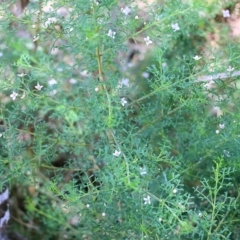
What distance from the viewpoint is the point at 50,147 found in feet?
4.56

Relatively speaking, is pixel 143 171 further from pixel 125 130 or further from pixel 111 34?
pixel 111 34

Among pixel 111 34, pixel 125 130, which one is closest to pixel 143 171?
pixel 125 130

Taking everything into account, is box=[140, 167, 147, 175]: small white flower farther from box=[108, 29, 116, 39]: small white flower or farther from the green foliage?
box=[108, 29, 116, 39]: small white flower

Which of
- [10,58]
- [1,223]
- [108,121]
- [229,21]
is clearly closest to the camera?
[108,121]

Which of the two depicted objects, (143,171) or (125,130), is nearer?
(143,171)

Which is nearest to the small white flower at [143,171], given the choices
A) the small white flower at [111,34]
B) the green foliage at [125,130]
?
the green foliage at [125,130]

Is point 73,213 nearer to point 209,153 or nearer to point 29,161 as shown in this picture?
point 29,161

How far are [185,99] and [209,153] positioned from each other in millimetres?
155

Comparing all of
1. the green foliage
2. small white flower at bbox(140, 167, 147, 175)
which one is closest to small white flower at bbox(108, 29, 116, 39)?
the green foliage

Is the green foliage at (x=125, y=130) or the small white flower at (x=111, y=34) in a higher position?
the small white flower at (x=111, y=34)

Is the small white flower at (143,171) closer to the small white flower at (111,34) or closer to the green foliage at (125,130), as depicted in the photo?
the green foliage at (125,130)

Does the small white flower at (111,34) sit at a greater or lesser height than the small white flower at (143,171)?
greater

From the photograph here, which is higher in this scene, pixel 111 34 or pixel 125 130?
pixel 111 34

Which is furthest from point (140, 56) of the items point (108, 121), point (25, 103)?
point (108, 121)
